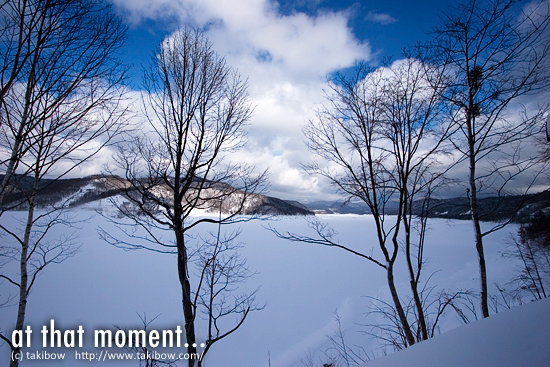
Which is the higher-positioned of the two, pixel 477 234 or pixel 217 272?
pixel 477 234

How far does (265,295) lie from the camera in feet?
42.0

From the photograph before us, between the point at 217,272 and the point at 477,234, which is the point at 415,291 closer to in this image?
the point at 477,234

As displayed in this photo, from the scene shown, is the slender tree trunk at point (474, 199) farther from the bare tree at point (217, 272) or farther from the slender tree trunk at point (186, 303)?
the slender tree trunk at point (186, 303)

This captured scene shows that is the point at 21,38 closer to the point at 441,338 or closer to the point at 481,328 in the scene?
the point at 441,338

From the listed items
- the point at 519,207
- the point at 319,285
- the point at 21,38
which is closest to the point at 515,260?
the point at 319,285

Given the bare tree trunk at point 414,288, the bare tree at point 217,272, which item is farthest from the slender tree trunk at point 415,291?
the bare tree at point 217,272

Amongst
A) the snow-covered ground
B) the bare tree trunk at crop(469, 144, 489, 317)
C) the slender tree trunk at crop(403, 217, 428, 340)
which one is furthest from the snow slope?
the snow-covered ground

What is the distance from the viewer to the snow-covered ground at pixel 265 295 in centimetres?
830

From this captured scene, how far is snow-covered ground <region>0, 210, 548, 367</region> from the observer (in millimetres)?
8305

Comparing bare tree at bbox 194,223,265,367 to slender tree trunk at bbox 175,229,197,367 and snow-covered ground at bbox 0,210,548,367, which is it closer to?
slender tree trunk at bbox 175,229,197,367

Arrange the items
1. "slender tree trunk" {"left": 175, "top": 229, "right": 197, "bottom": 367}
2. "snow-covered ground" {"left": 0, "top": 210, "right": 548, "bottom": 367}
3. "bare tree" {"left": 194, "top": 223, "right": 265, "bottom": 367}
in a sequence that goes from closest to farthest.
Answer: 1. "slender tree trunk" {"left": 175, "top": 229, "right": 197, "bottom": 367}
2. "bare tree" {"left": 194, "top": 223, "right": 265, "bottom": 367}
3. "snow-covered ground" {"left": 0, "top": 210, "right": 548, "bottom": 367}

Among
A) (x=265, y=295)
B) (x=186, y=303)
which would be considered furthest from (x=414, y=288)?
(x=265, y=295)

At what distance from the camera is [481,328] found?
3.47 ft

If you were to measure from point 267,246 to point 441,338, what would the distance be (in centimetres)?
2234
